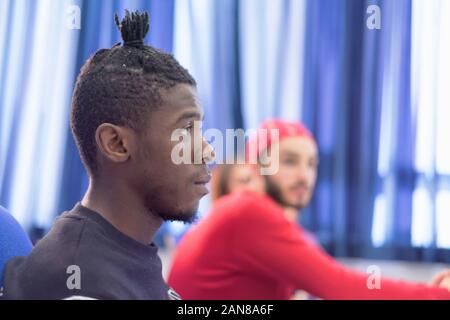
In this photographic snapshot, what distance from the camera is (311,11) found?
241 centimetres

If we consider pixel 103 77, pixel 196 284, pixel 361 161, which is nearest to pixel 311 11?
pixel 361 161

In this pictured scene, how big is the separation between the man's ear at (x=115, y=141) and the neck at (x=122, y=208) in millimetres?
36

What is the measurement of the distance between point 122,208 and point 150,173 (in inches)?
2.3

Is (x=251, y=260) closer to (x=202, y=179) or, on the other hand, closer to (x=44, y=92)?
(x=202, y=179)

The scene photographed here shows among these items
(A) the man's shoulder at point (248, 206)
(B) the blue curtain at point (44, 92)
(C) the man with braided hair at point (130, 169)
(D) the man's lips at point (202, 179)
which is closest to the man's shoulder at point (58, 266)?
(C) the man with braided hair at point (130, 169)

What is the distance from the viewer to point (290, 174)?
63.9 inches

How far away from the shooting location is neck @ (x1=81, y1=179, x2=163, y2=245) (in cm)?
79

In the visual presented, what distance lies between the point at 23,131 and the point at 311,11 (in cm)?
115

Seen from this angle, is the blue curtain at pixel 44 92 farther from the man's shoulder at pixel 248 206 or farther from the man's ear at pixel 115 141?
the man's ear at pixel 115 141

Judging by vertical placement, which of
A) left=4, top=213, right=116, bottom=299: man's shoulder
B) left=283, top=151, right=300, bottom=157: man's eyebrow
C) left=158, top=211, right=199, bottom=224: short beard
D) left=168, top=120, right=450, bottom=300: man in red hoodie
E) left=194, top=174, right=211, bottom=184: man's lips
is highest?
left=283, top=151, right=300, bottom=157: man's eyebrow

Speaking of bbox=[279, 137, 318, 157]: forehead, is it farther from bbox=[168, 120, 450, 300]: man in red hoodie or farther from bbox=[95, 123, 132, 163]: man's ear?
bbox=[95, 123, 132, 163]: man's ear

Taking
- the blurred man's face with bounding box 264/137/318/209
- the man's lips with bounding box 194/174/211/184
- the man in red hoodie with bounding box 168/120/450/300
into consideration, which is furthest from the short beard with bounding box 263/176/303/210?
the man's lips with bounding box 194/174/211/184

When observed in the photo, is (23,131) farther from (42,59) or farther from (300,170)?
(300,170)

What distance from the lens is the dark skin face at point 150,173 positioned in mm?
776
